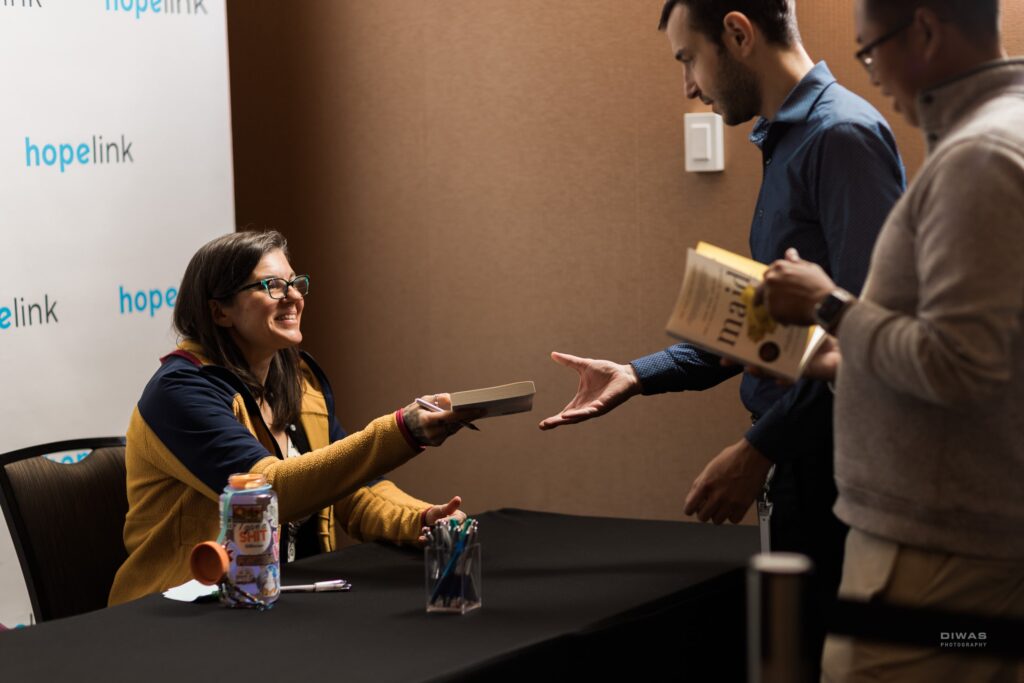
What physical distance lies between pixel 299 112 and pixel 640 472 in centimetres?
171

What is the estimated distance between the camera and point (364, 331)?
13.2ft

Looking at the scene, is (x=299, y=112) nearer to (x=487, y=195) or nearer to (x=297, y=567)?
(x=487, y=195)

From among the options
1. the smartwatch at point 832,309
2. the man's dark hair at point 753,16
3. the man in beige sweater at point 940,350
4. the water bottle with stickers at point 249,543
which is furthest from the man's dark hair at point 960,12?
the water bottle with stickers at point 249,543

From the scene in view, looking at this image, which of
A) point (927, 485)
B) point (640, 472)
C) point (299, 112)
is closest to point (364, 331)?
point (299, 112)

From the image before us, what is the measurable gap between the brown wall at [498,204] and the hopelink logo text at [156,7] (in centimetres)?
65

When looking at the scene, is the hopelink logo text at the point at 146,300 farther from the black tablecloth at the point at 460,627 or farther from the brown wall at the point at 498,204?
the black tablecloth at the point at 460,627

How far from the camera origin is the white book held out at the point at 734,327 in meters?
1.51

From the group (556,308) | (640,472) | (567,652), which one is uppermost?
(556,308)

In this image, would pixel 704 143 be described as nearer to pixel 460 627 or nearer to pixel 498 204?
pixel 498 204

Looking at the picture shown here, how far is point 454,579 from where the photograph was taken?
1.80 meters

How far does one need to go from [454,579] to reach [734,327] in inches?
23.1

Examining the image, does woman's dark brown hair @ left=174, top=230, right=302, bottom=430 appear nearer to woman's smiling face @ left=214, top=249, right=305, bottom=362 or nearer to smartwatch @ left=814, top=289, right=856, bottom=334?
woman's smiling face @ left=214, top=249, right=305, bottom=362

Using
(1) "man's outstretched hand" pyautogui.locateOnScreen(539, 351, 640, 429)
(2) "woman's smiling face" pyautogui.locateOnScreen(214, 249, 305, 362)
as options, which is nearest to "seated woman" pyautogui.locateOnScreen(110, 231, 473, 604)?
(2) "woman's smiling face" pyautogui.locateOnScreen(214, 249, 305, 362)

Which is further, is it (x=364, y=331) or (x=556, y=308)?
(x=364, y=331)
